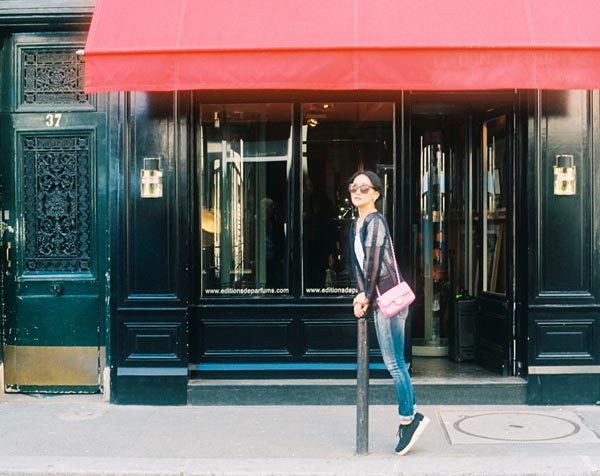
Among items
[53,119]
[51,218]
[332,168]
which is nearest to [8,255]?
[51,218]

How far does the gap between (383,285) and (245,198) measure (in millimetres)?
2579

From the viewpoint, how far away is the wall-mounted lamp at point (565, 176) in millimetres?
7480

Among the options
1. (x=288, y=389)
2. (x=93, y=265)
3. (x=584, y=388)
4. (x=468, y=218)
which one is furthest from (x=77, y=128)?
(x=584, y=388)

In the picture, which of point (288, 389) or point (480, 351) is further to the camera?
point (480, 351)

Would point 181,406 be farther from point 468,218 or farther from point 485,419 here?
point 468,218

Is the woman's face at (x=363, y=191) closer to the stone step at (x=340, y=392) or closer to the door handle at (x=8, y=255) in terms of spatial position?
the stone step at (x=340, y=392)

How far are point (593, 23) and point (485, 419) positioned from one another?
3.59 m

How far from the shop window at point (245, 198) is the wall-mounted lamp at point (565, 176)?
259cm

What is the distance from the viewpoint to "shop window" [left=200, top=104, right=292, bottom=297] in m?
8.03

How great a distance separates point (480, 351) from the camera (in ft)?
28.6

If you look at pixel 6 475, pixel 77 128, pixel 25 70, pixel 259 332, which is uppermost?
pixel 25 70

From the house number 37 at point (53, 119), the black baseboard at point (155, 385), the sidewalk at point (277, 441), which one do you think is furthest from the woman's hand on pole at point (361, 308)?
the house number 37 at point (53, 119)

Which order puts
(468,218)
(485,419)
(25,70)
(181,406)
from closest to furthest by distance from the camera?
1. (485,419)
2. (181,406)
3. (25,70)
4. (468,218)

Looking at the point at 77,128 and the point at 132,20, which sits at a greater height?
the point at 132,20
